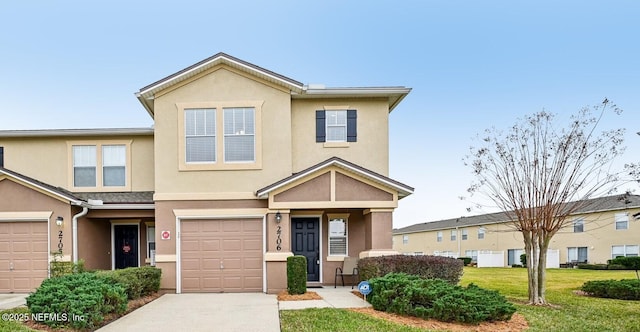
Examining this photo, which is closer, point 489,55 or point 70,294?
point 70,294

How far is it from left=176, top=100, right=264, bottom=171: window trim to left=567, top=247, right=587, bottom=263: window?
28913mm

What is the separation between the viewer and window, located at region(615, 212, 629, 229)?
29625 millimetres

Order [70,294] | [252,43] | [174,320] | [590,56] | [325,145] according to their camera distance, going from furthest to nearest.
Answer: [252,43] → [590,56] → [325,145] → [174,320] → [70,294]

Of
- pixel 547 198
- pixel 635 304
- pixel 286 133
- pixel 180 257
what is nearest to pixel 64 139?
pixel 180 257

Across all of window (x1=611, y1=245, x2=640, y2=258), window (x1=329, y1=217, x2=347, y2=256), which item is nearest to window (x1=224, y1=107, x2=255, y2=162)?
window (x1=329, y1=217, x2=347, y2=256)

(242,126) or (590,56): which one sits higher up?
(590,56)

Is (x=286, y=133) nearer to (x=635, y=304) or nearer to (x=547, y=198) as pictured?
(x=547, y=198)

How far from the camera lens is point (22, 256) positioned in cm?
1348

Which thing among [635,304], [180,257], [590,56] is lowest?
[635,304]

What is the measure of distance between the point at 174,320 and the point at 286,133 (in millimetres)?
6618

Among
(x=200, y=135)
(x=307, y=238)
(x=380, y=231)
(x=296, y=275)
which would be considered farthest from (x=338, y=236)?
(x=200, y=135)

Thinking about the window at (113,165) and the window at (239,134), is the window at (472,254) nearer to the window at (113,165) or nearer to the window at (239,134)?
the window at (239,134)

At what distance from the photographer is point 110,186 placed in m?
15.3

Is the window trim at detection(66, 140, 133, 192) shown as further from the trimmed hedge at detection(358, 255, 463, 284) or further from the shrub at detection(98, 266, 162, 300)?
the trimmed hedge at detection(358, 255, 463, 284)
